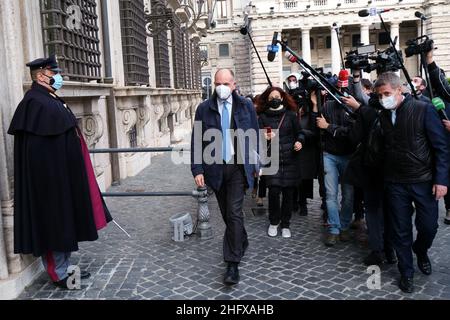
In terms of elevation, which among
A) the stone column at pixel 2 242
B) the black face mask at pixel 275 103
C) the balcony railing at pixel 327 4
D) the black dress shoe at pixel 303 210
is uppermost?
the balcony railing at pixel 327 4

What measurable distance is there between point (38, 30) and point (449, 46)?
56317mm

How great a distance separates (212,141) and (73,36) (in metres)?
3.57

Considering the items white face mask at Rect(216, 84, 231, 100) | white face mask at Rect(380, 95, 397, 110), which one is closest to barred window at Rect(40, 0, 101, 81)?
white face mask at Rect(216, 84, 231, 100)

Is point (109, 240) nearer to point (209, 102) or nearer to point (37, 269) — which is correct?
point (37, 269)

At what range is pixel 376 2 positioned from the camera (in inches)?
2263

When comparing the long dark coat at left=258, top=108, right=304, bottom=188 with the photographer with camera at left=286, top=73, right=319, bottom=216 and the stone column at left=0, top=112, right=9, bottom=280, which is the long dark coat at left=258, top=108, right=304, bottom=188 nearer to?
the photographer with camera at left=286, top=73, right=319, bottom=216

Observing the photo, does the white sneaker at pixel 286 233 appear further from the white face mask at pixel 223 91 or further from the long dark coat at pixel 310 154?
the white face mask at pixel 223 91

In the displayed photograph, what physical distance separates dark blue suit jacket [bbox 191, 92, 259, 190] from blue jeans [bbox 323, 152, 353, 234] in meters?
1.18

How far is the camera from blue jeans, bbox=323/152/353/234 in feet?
18.4

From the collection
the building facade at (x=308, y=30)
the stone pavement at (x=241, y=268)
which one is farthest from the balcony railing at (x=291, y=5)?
the stone pavement at (x=241, y=268)

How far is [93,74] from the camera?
26.7ft

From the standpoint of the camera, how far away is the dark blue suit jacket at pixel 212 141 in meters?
4.76

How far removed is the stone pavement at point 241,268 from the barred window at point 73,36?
2.28 meters

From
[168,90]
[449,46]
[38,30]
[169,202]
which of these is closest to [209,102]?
[38,30]
